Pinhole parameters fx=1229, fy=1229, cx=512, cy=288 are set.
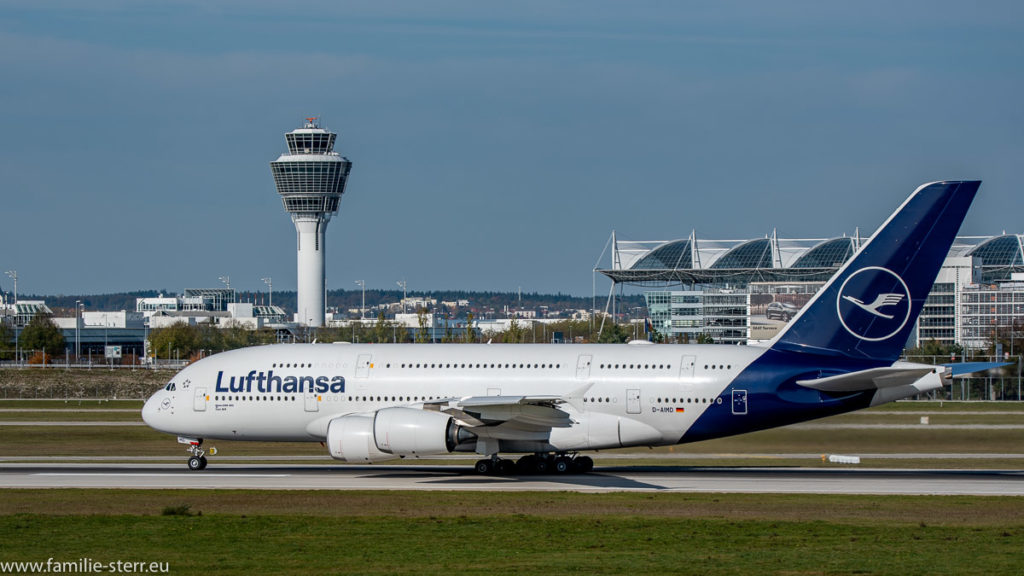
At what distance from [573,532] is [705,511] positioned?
442 cm

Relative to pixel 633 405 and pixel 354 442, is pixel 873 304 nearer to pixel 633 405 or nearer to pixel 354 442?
pixel 633 405

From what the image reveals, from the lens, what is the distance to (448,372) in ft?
119

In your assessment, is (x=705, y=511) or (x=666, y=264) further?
(x=666, y=264)

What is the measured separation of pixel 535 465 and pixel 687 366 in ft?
17.4

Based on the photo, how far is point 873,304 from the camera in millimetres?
34656

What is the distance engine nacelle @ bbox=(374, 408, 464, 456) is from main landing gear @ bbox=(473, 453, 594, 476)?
2149mm

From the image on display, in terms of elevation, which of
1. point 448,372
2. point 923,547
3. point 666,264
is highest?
point 666,264

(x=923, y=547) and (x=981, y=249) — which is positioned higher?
(x=981, y=249)

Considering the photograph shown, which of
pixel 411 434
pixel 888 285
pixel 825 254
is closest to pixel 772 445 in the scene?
pixel 888 285

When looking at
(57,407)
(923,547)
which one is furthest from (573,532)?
(57,407)

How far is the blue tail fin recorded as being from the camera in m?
34.1

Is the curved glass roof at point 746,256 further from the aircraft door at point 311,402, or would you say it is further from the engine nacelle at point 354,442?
the engine nacelle at point 354,442

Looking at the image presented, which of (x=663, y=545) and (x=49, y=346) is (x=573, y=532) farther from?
(x=49, y=346)

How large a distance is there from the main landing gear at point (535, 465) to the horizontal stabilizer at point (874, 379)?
23.7 feet
